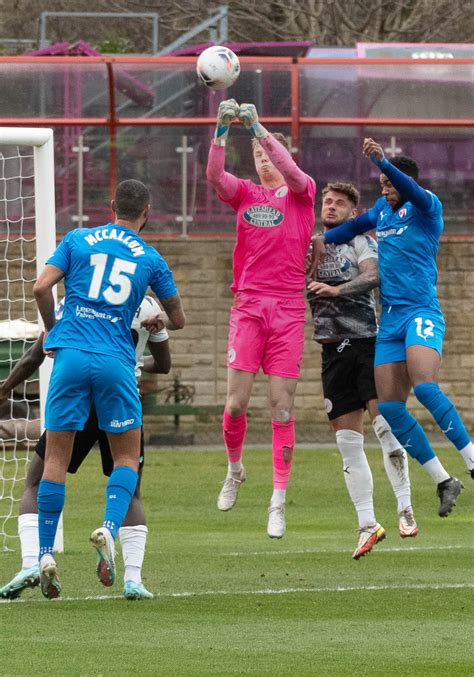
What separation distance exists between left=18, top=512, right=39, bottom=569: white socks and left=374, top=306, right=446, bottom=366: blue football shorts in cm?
269

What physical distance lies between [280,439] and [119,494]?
2.84 metres

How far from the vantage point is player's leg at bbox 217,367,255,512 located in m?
10.7

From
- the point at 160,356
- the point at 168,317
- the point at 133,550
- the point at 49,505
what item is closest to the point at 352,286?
the point at 160,356

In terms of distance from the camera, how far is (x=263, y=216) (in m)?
10.6

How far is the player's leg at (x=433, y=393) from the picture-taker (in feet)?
32.5

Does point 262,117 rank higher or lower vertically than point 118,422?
higher

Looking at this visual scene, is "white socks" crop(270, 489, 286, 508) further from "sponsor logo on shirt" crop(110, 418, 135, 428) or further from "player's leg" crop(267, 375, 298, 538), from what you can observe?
"sponsor logo on shirt" crop(110, 418, 135, 428)

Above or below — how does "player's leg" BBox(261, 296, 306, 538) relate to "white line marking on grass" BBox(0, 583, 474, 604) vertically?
above

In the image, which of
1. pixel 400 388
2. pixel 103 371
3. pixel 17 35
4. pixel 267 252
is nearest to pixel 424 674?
pixel 103 371

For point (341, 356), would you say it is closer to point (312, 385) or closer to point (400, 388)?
point (400, 388)

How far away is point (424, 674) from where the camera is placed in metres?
6.46

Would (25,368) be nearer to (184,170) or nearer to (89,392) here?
(89,392)

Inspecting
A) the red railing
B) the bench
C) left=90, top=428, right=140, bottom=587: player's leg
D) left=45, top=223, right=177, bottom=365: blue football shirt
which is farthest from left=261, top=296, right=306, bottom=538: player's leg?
the red railing

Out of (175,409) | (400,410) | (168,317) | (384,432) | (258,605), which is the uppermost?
(168,317)
